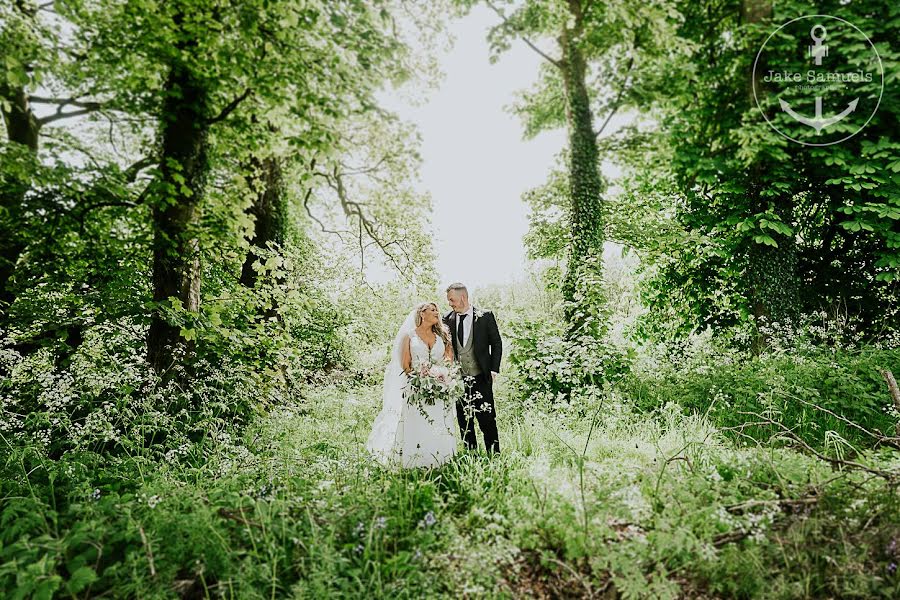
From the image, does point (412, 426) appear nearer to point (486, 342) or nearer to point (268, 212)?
point (486, 342)

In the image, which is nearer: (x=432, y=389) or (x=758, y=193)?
(x=432, y=389)

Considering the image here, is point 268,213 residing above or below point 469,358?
above

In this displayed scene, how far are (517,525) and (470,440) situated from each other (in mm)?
2106

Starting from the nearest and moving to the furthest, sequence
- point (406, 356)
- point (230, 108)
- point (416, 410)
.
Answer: point (416, 410)
point (406, 356)
point (230, 108)

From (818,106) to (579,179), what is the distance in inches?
172

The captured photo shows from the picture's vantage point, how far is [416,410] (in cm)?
469

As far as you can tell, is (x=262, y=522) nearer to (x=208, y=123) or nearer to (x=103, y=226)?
(x=103, y=226)

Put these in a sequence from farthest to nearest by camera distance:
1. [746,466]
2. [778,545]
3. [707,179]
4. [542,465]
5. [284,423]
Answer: [707,179], [284,423], [542,465], [746,466], [778,545]

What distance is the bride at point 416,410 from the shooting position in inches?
182

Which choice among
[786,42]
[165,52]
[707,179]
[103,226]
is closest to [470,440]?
[103,226]

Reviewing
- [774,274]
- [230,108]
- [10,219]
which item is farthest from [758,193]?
[10,219]

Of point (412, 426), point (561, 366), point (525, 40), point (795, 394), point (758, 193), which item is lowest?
point (795, 394)

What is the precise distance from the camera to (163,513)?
284 cm

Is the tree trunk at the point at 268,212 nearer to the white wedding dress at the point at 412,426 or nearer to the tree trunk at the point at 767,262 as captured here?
the white wedding dress at the point at 412,426
